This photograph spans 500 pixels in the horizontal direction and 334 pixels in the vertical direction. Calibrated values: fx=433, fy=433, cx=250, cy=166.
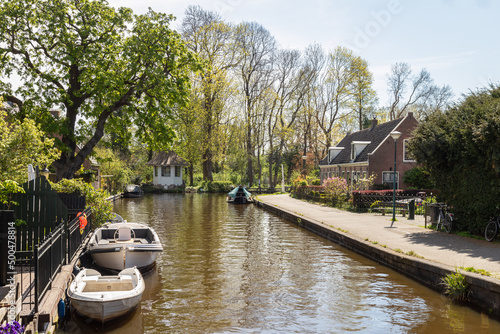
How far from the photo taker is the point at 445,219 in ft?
52.4

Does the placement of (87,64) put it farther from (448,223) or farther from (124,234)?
(448,223)

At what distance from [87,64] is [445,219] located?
51.4ft

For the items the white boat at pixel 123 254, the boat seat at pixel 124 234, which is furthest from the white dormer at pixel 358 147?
the white boat at pixel 123 254

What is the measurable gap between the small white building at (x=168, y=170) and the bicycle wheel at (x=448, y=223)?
4535 cm

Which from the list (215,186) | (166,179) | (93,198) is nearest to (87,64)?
(93,198)

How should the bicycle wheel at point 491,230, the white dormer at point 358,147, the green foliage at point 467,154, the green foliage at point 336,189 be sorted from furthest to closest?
the white dormer at point 358,147
the green foliage at point 336,189
the green foliage at point 467,154
the bicycle wheel at point 491,230

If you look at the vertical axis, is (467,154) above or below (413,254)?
above

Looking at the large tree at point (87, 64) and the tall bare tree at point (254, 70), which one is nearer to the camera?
the large tree at point (87, 64)

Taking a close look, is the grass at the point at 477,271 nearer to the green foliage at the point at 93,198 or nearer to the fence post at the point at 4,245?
the fence post at the point at 4,245

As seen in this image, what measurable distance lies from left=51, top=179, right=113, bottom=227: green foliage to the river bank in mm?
9095

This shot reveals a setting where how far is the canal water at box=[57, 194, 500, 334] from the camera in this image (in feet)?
27.2

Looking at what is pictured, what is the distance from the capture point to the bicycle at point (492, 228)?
13.3 meters

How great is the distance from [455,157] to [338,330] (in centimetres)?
1003

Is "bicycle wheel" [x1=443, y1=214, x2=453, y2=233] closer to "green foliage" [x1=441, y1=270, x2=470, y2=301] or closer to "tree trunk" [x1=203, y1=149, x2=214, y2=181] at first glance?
"green foliage" [x1=441, y1=270, x2=470, y2=301]
